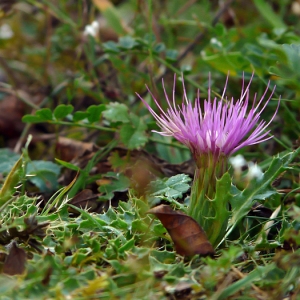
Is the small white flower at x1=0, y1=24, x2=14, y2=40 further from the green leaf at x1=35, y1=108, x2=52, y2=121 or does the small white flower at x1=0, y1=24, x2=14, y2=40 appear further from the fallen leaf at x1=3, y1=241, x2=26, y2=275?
the fallen leaf at x1=3, y1=241, x2=26, y2=275

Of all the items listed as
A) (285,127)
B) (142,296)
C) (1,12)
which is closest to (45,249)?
(142,296)

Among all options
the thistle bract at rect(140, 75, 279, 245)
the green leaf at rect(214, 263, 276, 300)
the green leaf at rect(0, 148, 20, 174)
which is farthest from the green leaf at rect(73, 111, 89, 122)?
the green leaf at rect(214, 263, 276, 300)

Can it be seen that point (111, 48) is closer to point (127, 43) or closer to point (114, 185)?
point (127, 43)

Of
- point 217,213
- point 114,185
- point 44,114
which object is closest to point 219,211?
point 217,213

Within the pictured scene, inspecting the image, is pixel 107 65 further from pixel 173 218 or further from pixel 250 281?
pixel 250 281

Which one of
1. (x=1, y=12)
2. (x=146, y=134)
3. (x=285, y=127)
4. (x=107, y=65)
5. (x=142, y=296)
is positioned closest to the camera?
(x=142, y=296)
